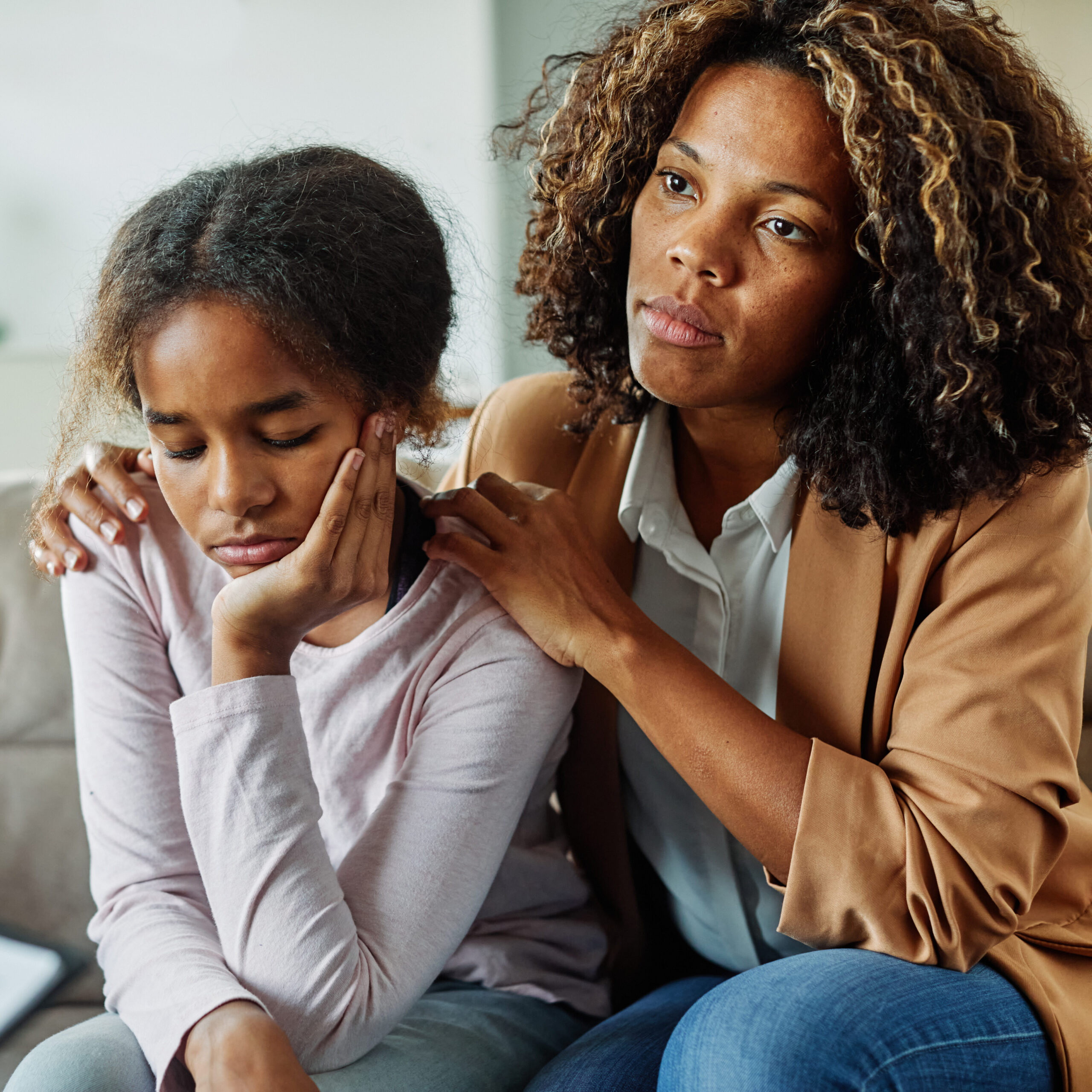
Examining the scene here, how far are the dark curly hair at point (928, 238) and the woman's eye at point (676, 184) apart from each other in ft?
0.30

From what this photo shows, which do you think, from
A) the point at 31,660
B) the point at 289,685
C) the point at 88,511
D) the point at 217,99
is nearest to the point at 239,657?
the point at 289,685

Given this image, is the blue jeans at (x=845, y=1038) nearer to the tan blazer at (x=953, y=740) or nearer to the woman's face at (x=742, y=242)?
the tan blazer at (x=953, y=740)

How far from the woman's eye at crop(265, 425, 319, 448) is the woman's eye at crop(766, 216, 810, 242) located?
457mm

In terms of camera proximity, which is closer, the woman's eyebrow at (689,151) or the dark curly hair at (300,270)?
the dark curly hair at (300,270)

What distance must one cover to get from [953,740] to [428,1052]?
0.56 metres

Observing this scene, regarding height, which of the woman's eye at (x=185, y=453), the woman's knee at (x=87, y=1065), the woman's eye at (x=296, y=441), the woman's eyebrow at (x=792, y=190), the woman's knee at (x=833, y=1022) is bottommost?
the woman's knee at (x=87, y=1065)

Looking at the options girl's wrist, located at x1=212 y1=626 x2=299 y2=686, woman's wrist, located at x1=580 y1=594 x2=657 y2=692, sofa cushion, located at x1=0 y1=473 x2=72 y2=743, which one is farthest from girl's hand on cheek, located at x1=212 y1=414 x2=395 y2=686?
sofa cushion, located at x1=0 y1=473 x2=72 y2=743

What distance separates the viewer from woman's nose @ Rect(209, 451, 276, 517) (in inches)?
35.4

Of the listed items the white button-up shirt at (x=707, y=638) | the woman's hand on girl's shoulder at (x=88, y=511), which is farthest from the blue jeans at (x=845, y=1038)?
the woman's hand on girl's shoulder at (x=88, y=511)

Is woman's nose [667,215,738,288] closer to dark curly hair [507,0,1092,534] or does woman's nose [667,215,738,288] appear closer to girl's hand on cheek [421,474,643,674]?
dark curly hair [507,0,1092,534]

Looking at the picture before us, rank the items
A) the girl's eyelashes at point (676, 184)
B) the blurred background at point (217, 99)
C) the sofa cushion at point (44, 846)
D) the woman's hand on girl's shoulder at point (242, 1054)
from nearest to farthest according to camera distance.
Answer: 1. the woman's hand on girl's shoulder at point (242, 1054)
2. the girl's eyelashes at point (676, 184)
3. the sofa cushion at point (44, 846)
4. the blurred background at point (217, 99)

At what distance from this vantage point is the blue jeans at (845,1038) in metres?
0.84

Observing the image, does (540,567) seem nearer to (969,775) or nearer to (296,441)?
(296,441)

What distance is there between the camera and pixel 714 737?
38.5 inches
